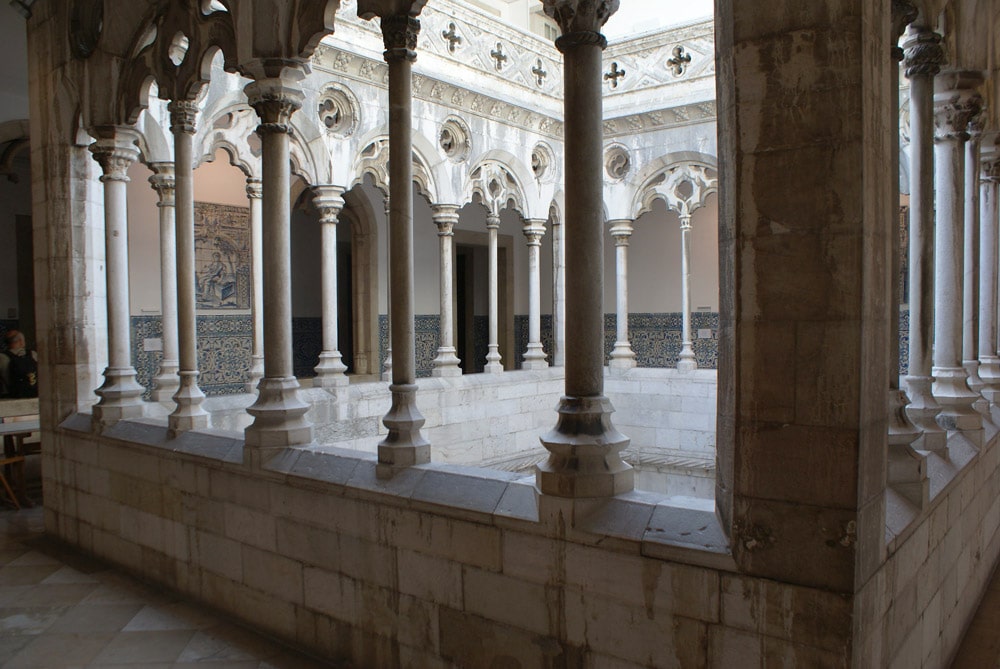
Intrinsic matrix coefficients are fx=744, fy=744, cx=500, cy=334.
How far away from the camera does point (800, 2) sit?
193 centimetres

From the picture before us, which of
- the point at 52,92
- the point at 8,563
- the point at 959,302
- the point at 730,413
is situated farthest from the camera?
the point at 52,92

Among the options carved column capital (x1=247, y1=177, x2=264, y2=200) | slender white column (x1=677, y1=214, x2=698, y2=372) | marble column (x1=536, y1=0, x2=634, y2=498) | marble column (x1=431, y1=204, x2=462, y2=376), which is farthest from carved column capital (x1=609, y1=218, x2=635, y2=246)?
marble column (x1=536, y1=0, x2=634, y2=498)

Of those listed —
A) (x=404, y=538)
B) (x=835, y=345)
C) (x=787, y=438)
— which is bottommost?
(x=404, y=538)

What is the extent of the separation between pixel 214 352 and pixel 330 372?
2.33 meters

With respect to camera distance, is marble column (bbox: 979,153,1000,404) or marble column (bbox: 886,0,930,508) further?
marble column (bbox: 979,153,1000,404)

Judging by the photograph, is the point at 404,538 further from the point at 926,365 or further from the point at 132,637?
the point at 926,365

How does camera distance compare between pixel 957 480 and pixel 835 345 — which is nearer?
pixel 835 345

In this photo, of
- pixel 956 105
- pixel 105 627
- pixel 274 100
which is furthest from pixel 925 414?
pixel 105 627

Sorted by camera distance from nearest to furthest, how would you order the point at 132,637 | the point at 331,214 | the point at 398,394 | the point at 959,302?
the point at 398,394 < the point at 132,637 < the point at 959,302 < the point at 331,214

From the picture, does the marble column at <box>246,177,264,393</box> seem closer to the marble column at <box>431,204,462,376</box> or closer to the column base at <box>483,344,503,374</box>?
the marble column at <box>431,204,462,376</box>

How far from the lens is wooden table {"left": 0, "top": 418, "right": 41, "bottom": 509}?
5.67m

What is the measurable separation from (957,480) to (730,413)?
1710 millimetres

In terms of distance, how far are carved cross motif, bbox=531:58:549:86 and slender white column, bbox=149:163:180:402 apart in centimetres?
431

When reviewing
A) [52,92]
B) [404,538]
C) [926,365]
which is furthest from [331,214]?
[926,365]
